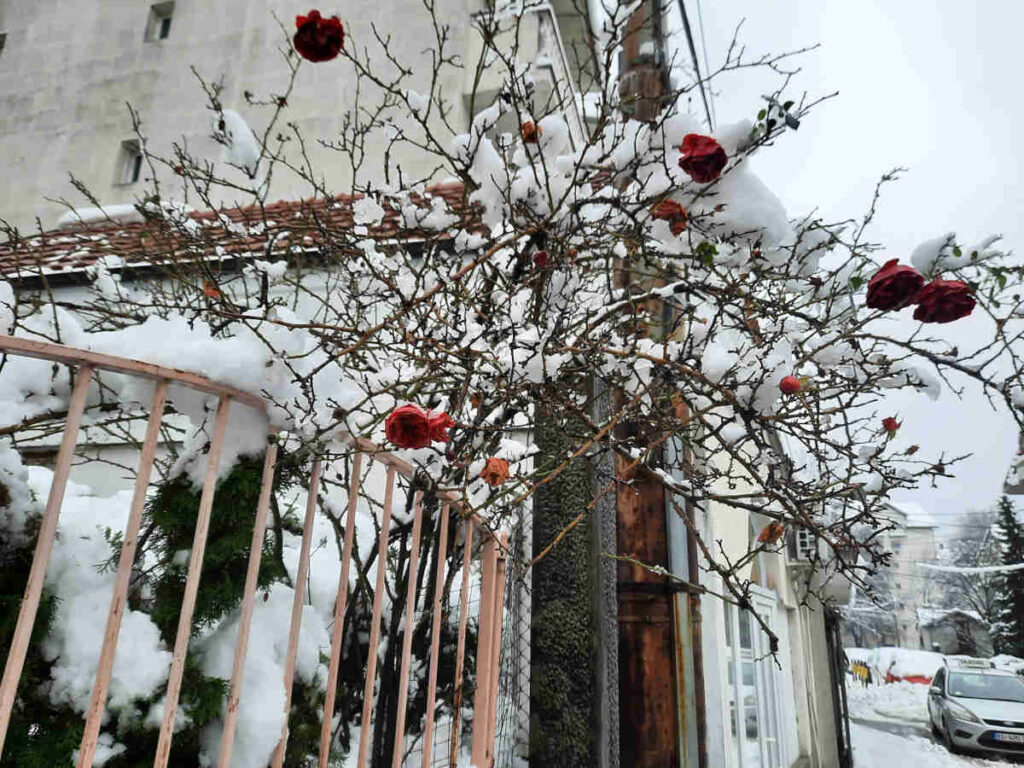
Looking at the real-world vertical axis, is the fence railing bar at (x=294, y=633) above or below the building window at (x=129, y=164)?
below

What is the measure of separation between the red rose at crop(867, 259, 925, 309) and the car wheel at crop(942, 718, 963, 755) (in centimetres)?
1609

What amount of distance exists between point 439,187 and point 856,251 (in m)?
5.06

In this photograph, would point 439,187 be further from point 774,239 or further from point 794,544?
point 794,544

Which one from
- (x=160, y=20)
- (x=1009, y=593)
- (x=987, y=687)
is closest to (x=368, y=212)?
(x=160, y=20)

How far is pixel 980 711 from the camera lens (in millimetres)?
13266

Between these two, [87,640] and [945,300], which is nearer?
[87,640]

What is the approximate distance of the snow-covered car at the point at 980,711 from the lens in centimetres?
1271

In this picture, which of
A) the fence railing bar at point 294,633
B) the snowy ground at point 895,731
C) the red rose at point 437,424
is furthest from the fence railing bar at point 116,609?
the snowy ground at point 895,731

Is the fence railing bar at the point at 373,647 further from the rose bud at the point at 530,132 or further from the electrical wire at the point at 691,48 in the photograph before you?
the electrical wire at the point at 691,48

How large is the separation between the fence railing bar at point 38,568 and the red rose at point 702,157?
1.34 m

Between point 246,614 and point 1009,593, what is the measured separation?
36.0 metres

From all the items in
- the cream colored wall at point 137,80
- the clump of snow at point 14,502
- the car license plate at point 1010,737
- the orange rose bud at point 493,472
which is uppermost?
the cream colored wall at point 137,80

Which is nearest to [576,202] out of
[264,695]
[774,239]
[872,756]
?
[774,239]

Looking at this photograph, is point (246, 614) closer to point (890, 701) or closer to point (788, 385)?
point (788, 385)
